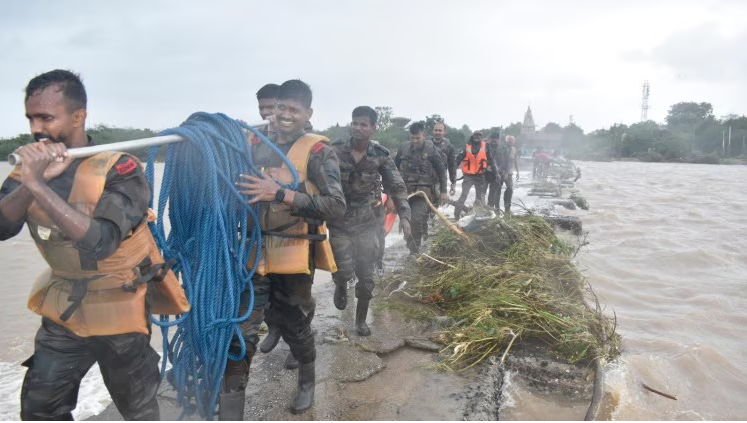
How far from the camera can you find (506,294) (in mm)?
4371

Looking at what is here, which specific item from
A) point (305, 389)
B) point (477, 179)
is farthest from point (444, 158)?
point (305, 389)

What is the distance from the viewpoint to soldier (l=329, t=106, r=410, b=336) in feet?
14.0

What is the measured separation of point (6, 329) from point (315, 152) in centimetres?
519

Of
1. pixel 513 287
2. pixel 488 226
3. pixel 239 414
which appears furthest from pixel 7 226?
pixel 488 226

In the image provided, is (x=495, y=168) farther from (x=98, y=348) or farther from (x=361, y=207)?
(x=98, y=348)

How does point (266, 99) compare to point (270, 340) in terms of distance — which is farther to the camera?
point (266, 99)

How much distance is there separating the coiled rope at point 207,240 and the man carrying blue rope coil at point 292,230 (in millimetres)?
99

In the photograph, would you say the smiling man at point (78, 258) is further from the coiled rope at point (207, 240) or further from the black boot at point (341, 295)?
the black boot at point (341, 295)

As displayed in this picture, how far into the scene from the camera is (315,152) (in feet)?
9.26

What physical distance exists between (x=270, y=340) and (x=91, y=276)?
7.16ft

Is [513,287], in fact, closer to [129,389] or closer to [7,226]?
[129,389]

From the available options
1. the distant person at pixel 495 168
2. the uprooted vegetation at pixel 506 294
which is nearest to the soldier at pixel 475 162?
the distant person at pixel 495 168

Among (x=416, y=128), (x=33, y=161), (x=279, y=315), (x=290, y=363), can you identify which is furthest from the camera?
(x=416, y=128)

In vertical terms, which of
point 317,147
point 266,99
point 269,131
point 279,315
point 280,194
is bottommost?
point 279,315
